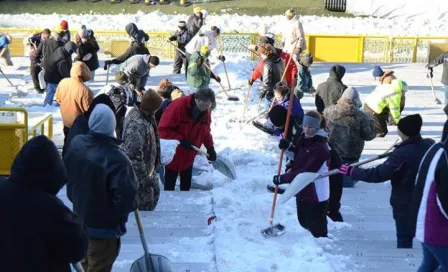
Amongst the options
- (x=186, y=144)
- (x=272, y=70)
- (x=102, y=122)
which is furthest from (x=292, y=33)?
(x=102, y=122)

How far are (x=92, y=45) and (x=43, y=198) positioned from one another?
11956mm

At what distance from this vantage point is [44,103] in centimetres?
1484

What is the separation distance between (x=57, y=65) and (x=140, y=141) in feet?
25.5

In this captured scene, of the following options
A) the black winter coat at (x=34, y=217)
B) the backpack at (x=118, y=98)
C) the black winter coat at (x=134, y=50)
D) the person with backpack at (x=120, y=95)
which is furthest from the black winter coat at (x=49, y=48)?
the black winter coat at (x=34, y=217)

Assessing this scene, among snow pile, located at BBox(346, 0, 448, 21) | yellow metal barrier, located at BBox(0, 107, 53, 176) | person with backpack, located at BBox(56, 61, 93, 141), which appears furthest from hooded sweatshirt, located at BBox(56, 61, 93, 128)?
snow pile, located at BBox(346, 0, 448, 21)

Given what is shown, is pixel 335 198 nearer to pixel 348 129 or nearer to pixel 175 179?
pixel 348 129

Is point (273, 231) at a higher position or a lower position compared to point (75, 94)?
lower

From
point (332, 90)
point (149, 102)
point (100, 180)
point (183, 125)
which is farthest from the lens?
point (332, 90)

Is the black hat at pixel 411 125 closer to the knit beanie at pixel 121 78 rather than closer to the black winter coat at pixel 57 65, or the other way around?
the knit beanie at pixel 121 78

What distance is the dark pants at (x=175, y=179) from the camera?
900 centimetres

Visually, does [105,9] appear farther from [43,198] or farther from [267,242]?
[43,198]

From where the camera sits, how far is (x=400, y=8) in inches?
1258

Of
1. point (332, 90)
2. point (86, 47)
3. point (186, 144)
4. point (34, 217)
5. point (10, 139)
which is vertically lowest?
point (10, 139)

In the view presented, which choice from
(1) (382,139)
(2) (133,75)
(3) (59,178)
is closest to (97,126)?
(3) (59,178)
